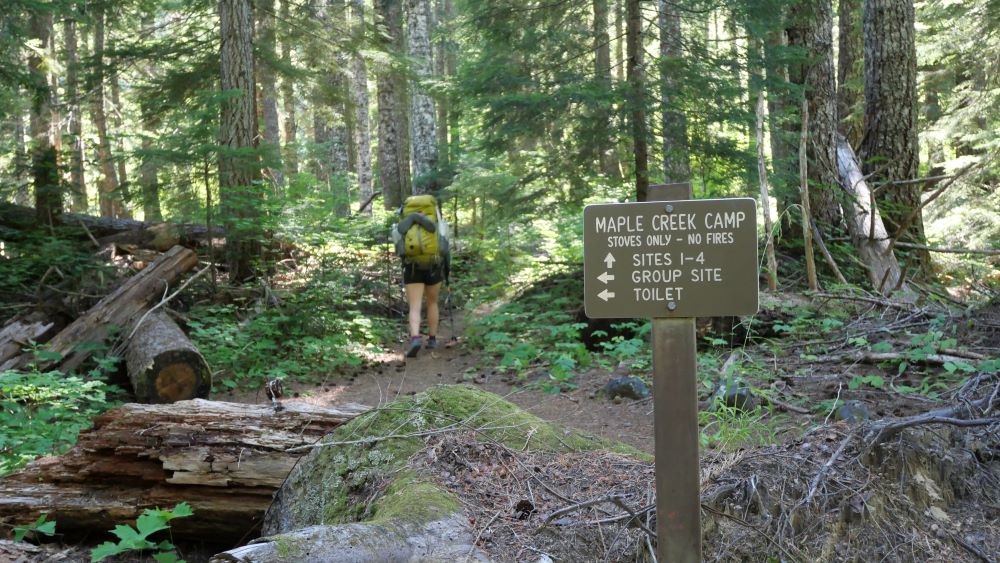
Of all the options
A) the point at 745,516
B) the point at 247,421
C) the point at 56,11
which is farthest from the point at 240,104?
the point at 745,516

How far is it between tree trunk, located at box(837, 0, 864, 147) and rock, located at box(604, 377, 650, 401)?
904cm

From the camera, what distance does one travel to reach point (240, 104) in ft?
35.4

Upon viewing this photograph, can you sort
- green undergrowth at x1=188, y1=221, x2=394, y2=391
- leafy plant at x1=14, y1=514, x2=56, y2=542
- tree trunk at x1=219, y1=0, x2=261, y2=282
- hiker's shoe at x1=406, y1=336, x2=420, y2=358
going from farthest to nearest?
1. tree trunk at x1=219, y1=0, x2=261, y2=282
2. hiker's shoe at x1=406, y1=336, x2=420, y2=358
3. green undergrowth at x1=188, y1=221, x2=394, y2=391
4. leafy plant at x1=14, y1=514, x2=56, y2=542

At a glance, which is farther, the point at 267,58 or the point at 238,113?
the point at 267,58

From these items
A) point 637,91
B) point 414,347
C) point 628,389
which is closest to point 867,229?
point 637,91

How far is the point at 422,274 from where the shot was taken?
386 inches

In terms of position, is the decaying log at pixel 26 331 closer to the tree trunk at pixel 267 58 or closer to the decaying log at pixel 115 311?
the decaying log at pixel 115 311

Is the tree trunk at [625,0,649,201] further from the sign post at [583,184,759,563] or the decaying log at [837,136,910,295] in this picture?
the sign post at [583,184,759,563]

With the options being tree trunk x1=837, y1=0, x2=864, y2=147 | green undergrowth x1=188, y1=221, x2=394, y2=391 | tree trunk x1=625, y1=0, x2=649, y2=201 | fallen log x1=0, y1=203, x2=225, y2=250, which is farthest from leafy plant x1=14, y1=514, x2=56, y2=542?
tree trunk x1=837, y1=0, x2=864, y2=147

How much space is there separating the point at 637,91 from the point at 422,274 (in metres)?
3.75

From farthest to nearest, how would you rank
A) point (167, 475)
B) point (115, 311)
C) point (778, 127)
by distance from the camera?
point (778, 127), point (115, 311), point (167, 475)

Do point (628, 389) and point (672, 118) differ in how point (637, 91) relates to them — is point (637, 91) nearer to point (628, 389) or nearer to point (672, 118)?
point (672, 118)

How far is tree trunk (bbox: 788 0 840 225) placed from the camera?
1086 centimetres

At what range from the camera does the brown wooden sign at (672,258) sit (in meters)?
2.88
